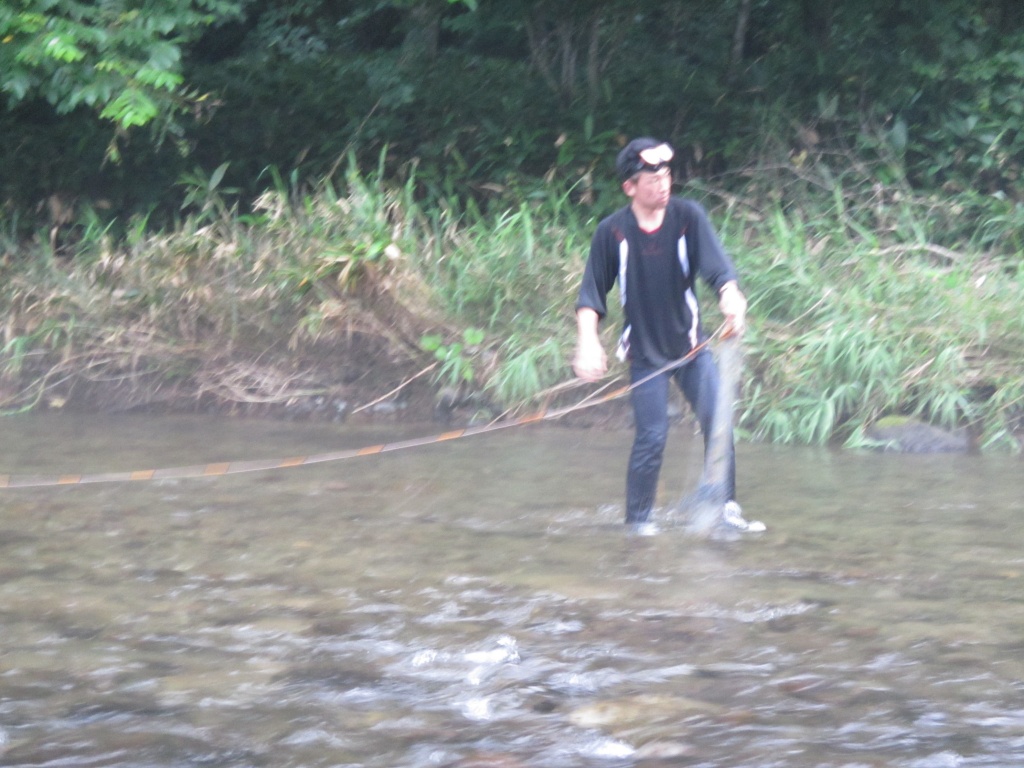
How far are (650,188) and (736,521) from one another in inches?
58.3

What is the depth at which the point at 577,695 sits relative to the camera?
12.1 ft

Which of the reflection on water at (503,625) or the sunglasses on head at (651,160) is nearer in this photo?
the reflection on water at (503,625)

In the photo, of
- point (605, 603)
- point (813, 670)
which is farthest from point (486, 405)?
point (813, 670)

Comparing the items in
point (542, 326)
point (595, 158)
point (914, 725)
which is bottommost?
point (914, 725)

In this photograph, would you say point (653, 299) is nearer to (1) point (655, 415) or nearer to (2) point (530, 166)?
(1) point (655, 415)

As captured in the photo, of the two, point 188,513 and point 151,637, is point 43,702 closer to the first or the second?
point 151,637

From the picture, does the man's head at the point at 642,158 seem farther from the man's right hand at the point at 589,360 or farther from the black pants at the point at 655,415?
Answer: the black pants at the point at 655,415

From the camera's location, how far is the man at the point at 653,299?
214 inches

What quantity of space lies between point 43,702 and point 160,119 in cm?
710

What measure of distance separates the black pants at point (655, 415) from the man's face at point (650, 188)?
71 cm

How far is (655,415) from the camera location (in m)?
5.75

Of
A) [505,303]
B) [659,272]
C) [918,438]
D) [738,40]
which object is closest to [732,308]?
[659,272]

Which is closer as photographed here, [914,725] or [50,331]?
[914,725]

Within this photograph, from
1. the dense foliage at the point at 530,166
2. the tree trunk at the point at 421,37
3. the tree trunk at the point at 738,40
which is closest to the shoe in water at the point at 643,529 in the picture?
the dense foliage at the point at 530,166
